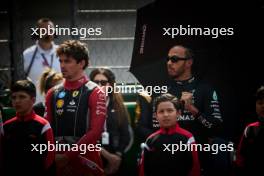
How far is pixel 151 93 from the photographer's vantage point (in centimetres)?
281

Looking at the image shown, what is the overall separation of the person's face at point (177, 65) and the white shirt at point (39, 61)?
56 cm

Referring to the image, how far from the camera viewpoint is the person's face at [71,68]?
2779mm

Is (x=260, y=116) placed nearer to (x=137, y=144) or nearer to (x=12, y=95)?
(x=137, y=144)

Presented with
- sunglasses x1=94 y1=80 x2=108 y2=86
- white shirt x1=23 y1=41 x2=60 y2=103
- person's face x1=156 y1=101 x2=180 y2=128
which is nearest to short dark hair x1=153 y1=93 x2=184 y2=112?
person's face x1=156 y1=101 x2=180 y2=128

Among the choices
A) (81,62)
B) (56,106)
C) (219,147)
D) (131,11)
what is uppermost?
(131,11)

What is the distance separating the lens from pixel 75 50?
2797mm

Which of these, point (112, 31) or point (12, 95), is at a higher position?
point (112, 31)

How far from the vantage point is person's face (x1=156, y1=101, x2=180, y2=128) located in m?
2.77

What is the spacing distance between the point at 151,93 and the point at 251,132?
1.74ft

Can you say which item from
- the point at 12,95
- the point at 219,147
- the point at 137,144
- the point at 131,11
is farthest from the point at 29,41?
the point at 219,147

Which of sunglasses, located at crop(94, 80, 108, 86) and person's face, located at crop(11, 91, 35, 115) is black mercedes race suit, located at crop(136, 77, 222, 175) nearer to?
sunglasses, located at crop(94, 80, 108, 86)

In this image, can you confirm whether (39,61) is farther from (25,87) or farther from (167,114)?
(167,114)

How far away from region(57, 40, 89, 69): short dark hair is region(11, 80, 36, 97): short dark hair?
0.21m

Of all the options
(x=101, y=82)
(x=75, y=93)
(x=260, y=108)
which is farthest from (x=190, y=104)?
(x=75, y=93)
